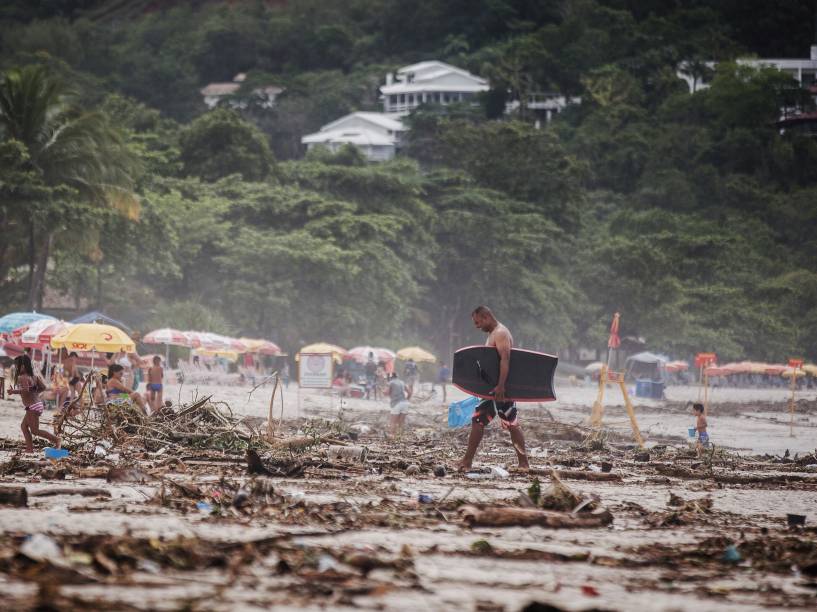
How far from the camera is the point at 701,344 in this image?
65.3 m

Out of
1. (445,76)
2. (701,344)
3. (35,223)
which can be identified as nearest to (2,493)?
(35,223)

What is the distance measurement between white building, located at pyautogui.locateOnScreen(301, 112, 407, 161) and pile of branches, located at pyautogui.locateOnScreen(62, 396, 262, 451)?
292 feet

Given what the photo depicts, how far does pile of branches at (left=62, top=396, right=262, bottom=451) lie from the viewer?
36.8 feet

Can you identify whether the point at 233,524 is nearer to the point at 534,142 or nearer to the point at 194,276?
the point at 194,276

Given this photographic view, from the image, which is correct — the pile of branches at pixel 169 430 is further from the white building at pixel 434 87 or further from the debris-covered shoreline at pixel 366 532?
the white building at pixel 434 87

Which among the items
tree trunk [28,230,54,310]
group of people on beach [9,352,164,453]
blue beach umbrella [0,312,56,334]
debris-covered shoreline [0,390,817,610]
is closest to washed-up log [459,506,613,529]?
debris-covered shoreline [0,390,817,610]

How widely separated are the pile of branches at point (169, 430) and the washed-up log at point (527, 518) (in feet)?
14.1

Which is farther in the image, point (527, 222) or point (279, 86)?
point (279, 86)

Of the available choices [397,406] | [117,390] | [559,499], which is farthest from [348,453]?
[397,406]

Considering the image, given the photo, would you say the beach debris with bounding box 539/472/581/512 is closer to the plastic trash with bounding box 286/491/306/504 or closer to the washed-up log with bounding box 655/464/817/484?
the plastic trash with bounding box 286/491/306/504

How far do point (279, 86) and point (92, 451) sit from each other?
350 ft

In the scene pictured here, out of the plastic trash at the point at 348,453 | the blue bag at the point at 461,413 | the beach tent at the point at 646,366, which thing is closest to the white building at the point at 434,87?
the beach tent at the point at 646,366

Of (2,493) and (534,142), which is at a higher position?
(534,142)

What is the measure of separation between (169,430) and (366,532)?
5355 millimetres
